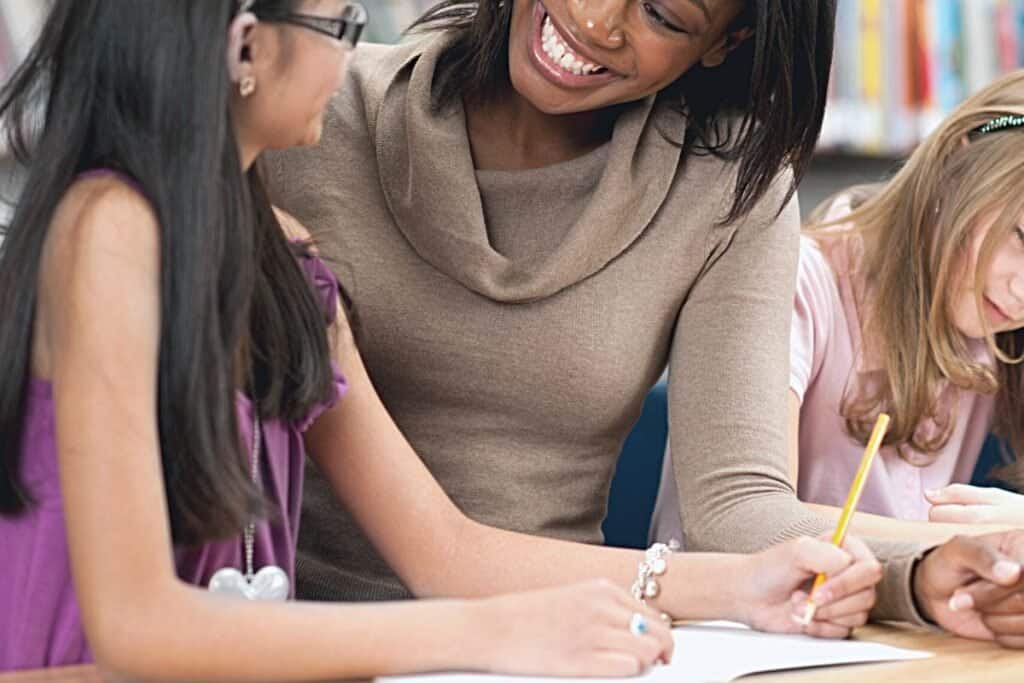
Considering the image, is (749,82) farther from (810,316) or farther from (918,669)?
(918,669)

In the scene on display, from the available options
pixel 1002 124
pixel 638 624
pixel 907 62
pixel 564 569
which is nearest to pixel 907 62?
pixel 907 62

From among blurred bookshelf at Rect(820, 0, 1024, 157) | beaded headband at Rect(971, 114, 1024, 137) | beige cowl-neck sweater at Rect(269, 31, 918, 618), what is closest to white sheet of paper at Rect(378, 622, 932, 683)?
beige cowl-neck sweater at Rect(269, 31, 918, 618)

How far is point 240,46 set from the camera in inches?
44.7

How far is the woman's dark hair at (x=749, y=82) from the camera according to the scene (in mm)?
1577

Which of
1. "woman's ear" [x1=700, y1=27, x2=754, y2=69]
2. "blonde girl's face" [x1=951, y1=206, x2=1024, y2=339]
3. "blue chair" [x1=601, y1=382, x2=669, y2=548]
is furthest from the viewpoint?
"blue chair" [x1=601, y1=382, x2=669, y2=548]

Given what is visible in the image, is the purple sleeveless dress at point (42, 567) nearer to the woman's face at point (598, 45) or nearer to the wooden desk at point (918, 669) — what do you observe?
the wooden desk at point (918, 669)

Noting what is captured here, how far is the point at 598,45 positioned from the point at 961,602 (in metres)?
0.61

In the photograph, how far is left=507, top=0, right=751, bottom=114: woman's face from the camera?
1552 mm

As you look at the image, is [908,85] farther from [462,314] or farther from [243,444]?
[243,444]

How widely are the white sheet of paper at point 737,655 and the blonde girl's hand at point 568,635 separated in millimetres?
12

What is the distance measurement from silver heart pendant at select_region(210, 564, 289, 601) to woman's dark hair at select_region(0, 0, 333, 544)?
0.07m

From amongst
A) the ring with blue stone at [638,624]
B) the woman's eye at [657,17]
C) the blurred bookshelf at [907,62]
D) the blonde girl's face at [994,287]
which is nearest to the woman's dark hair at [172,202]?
the ring with blue stone at [638,624]

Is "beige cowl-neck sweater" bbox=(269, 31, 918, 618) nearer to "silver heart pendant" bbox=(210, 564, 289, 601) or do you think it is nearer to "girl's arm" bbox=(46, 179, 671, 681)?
"silver heart pendant" bbox=(210, 564, 289, 601)

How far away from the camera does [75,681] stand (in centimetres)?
109
